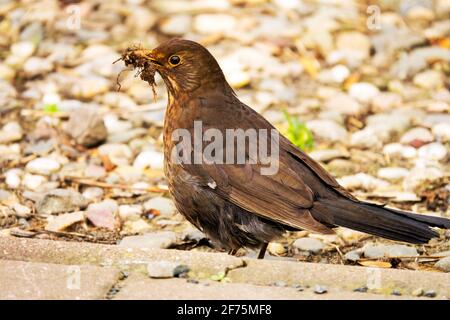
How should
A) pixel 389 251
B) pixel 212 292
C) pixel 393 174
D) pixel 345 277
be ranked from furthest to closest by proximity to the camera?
pixel 393 174, pixel 389 251, pixel 345 277, pixel 212 292

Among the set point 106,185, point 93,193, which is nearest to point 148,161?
point 106,185

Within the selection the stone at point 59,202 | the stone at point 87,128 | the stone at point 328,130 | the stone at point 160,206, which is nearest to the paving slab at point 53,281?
the stone at point 59,202

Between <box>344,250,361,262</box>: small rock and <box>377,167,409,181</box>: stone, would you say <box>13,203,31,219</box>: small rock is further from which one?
<box>377,167,409,181</box>: stone

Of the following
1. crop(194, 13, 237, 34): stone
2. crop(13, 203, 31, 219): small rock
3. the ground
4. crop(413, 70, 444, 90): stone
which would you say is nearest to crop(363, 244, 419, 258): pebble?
the ground

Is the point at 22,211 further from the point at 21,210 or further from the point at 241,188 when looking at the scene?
the point at 241,188

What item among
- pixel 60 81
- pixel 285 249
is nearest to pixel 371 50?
pixel 60 81

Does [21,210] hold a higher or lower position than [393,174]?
lower

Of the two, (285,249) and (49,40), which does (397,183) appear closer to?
(285,249)
